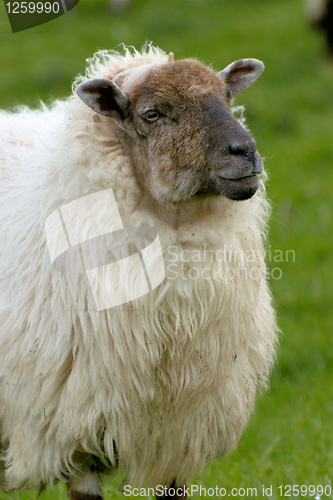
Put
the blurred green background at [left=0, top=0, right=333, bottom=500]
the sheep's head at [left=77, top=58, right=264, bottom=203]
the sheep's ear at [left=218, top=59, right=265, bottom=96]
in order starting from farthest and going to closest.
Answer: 1. the blurred green background at [left=0, top=0, right=333, bottom=500]
2. the sheep's ear at [left=218, top=59, right=265, bottom=96]
3. the sheep's head at [left=77, top=58, right=264, bottom=203]

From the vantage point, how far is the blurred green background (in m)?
3.87

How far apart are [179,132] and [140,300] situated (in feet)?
2.11

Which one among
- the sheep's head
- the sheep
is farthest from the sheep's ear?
the sheep's head

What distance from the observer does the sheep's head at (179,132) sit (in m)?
2.50

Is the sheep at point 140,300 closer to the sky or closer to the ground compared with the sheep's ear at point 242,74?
closer to the ground

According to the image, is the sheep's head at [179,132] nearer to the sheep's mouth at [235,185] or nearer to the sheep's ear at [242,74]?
the sheep's mouth at [235,185]

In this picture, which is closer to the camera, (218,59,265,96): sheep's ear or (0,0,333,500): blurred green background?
(218,59,265,96): sheep's ear

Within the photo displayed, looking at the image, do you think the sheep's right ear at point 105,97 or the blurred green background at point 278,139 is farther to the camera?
the blurred green background at point 278,139

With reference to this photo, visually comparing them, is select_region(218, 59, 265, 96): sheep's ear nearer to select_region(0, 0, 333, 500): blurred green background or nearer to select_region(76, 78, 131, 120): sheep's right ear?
select_region(76, 78, 131, 120): sheep's right ear

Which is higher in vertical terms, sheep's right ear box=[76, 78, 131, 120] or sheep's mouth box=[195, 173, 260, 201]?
sheep's right ear box=[76, 78, 131, 120]

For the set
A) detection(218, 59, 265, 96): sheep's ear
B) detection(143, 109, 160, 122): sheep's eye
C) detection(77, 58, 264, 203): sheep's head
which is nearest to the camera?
detection(77, 58, 264, 203): sheep's head

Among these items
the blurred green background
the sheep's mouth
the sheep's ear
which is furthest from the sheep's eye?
the blurred green background

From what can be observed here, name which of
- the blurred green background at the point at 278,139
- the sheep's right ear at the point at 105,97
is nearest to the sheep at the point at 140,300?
the sheep's right ear at the point at 105,97

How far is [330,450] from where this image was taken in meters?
3.62
